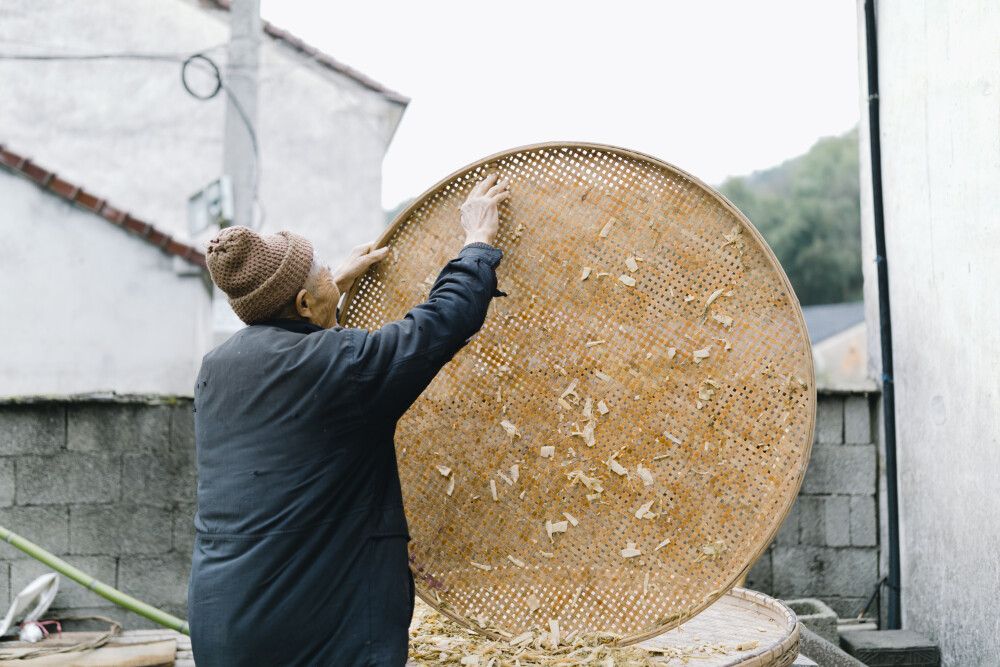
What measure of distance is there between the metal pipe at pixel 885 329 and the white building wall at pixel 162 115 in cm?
799

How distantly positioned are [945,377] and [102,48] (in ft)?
32.3

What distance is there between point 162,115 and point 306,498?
9.65m

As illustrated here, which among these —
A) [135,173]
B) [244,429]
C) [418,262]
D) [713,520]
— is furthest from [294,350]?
[135,173]

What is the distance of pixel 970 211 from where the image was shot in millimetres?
2838

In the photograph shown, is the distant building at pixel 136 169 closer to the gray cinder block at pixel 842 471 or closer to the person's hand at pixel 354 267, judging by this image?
the gray cinder block at pixel 842 471

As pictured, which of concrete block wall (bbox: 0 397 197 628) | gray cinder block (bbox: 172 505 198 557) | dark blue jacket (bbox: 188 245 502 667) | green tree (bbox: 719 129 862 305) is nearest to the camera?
dark blue jacket (bbox: 188 245 502 667)

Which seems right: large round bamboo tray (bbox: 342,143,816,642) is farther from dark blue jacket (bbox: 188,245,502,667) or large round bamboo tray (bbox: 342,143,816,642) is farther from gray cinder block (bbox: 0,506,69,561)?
gray cinder block (bbox: 0,506,69,561)

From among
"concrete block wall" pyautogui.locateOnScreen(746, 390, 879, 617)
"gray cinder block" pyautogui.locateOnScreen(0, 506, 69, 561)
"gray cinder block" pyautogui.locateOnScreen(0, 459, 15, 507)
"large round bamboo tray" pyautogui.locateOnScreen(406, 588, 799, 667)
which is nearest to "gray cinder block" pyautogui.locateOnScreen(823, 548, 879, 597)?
"concrete block wall" pyautogui.locateOnScreen(746, 390, 879, 617)

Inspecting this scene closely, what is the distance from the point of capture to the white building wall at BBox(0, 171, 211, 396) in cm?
748

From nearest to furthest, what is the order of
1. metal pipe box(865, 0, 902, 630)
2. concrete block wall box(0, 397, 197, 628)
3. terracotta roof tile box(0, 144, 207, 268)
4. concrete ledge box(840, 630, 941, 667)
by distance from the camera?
concrete ledge box(840, 630, 941, 667) < metal pipe box(865, 0, 902, 630) < concrete block wall box(0, 397, 197, 628) < terracotta roof tile box(0, 144, 207, 268)

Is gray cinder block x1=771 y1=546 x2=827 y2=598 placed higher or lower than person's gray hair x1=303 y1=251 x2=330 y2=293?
lower

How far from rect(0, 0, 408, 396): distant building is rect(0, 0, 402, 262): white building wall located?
16 mm

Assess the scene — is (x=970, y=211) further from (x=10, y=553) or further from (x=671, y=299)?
(x=10, y=553)

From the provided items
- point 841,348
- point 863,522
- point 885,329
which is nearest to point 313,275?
point 885,329
